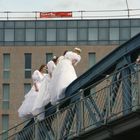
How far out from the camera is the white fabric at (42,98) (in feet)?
76.7

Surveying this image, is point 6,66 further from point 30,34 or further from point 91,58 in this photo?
point 91,58

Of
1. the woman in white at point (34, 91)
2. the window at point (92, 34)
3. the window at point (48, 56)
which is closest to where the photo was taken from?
the woman in white at point (34, 91)

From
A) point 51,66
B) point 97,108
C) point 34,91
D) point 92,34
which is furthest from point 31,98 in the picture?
point 92,34

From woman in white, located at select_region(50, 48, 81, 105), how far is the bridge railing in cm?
93

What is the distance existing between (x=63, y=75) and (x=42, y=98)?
2.21 meters

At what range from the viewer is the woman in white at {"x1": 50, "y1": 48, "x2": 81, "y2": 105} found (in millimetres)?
21672

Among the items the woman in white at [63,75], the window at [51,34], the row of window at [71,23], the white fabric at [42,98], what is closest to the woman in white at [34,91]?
the white fabric at [42,98]

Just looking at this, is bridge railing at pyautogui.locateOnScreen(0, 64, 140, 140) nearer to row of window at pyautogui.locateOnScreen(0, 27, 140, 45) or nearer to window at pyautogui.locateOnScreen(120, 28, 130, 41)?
window at pyautogui.locateOnScreen(120, 28, 130, 41)

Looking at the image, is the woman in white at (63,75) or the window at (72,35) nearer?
the woman in white at (63,75)

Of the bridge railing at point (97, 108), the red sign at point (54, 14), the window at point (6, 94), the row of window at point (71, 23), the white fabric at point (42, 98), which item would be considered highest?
the red sign at point (54, 14)

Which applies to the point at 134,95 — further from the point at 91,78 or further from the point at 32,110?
the point at 32,110

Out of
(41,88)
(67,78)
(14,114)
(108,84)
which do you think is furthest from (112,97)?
(14,114)

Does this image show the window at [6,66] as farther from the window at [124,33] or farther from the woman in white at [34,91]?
the woman in white at [34,91]

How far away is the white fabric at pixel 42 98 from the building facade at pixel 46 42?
56176 millimetres
